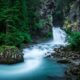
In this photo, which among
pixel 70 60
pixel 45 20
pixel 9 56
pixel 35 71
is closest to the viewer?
pixel 35 71

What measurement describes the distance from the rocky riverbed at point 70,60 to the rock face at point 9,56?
2.95 meters

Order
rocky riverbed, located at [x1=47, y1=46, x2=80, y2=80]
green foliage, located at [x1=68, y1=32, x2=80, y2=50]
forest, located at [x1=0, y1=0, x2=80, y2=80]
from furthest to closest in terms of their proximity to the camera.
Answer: green foliage, located at [x1=68, y1=32, x2=80, y2=50], forest, located at [x1=0, y1=0, x2=80, y2=80], rocky riverbed, located at [x1=47, y1=46, x2=80, y2=80]

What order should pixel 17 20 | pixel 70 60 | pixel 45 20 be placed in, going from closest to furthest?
pixel 70 60, pixel 17 20, pixel 45 20

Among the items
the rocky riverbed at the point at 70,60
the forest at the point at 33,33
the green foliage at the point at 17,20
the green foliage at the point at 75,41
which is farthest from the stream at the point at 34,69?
the green foliage at the point at 75,41

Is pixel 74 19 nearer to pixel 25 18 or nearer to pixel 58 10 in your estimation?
pixel 25 18

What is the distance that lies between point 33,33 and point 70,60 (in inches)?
466

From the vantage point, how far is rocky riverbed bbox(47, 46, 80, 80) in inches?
493

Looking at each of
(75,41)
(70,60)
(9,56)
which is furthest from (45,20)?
(9,56)

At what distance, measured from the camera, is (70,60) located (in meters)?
16.4

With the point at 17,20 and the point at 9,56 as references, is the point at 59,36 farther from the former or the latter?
the point at 9,56

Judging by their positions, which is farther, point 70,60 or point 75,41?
point 75,41

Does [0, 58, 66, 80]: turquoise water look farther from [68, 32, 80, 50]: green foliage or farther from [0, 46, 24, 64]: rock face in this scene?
[68, 32, 80, 50]: green foliage

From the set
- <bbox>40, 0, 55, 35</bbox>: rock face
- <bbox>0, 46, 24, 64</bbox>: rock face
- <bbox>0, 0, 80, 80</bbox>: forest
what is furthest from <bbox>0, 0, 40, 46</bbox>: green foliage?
<bbox>0, 46, 24, 64</bbox>: rock face

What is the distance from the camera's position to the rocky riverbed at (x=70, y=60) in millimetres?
12534
